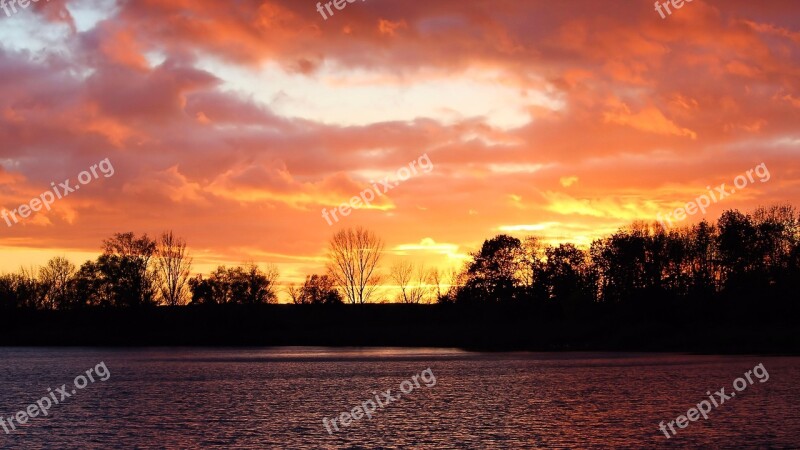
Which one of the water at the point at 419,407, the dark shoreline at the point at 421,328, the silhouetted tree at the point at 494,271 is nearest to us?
the water at the point at 419,407

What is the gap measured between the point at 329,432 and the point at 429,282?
14400 centimetres

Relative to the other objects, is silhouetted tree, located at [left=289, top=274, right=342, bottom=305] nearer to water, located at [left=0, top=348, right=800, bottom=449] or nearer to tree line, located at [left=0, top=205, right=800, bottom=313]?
tree line, located at [left=0, top=205, right=800, bottom=313]

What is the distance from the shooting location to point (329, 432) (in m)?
34.8

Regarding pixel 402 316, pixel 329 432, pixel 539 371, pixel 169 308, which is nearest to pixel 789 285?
pixel 539 371

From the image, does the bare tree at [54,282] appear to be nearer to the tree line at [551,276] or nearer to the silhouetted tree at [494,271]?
the tree line at [551,276]

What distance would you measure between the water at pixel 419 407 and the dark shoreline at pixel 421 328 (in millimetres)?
25024

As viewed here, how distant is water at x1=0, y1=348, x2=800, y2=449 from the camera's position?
1275 inches

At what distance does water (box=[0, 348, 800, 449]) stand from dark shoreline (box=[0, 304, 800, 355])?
25.0m

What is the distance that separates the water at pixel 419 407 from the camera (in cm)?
3238

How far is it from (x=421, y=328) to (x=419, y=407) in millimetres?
92470

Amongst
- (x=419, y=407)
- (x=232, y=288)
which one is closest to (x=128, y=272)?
(x=232, y=288)

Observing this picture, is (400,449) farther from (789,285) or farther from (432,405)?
(789,285)

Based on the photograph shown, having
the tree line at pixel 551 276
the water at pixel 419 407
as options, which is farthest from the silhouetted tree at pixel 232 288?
the water at pixel 419 407

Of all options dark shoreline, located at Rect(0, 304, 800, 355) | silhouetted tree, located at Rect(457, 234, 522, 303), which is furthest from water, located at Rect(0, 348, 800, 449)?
silhouetted tree, located at Rect(457, 234, 522, 303)
